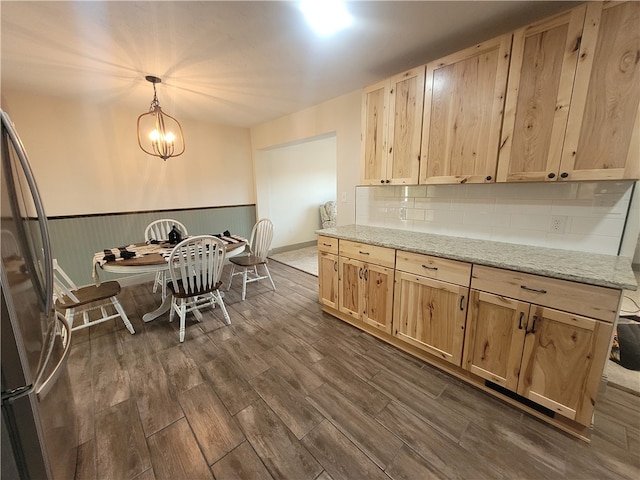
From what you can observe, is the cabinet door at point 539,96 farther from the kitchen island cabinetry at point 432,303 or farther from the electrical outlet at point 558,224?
the kitchen island cabinetry at point 432,303

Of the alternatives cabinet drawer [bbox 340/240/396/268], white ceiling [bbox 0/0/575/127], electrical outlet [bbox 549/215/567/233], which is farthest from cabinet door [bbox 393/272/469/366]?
white ceiling [bbox 0/0/575/127]

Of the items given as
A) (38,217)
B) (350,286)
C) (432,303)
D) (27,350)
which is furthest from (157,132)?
(432,303)

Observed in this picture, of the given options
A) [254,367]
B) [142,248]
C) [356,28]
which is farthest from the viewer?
[142,248]

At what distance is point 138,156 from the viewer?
3.59 metres

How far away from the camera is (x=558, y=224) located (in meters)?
1.77

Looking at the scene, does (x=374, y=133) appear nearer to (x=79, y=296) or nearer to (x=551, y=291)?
(x=551, y=291)

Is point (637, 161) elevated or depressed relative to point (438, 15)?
depressed

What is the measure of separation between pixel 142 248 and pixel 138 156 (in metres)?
1.67

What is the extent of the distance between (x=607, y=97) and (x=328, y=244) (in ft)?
6.81

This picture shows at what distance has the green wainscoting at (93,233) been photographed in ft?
10.3

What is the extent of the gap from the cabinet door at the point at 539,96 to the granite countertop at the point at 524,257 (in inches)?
19.4

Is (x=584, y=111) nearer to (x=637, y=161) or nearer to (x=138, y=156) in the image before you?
(x=637, y=161)

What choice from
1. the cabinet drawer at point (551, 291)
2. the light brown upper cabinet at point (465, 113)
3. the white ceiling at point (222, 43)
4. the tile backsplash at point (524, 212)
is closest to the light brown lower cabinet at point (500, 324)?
the cabinet drawer at point (551, 291)

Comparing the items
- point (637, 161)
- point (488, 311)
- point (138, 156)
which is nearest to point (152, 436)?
point (488, 311)
